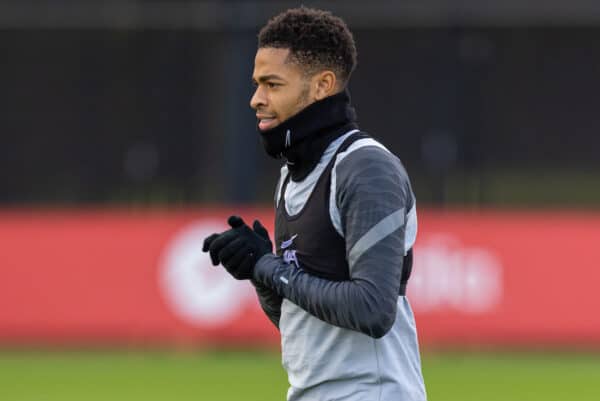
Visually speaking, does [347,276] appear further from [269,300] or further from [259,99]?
[259,99]

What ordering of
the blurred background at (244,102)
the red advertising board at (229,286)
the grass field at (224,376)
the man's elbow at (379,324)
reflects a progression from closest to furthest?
the man's elbow at (379,324)
the grass field at (224,376)
the red advertising board at (229,286)
the blurred background at (244,102)

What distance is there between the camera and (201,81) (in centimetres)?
1867

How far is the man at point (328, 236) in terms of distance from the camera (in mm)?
3941

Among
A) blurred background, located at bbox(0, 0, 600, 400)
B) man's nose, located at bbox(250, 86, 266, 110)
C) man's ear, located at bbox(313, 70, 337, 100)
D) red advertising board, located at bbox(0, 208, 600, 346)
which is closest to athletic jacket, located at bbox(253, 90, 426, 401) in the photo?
man's ear, located at bbox(313, 70, 337, 100)

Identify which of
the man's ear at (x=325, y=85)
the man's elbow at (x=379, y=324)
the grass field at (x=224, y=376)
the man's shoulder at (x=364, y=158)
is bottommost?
the grass field at (x=224, y=376)

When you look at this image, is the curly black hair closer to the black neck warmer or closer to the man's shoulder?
the black neck warmer

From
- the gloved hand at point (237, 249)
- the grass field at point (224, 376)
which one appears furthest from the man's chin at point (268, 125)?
the grass field at point (224, 376)

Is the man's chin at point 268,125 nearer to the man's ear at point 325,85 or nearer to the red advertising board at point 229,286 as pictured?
the man's ear at point 325,85

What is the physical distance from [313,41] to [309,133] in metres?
0.27

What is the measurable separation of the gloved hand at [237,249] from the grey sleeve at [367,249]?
201 millimetres

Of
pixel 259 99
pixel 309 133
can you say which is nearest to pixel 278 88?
pixel 259 99

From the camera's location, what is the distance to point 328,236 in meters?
4.07

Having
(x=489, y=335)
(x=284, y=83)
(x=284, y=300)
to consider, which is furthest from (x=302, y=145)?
(x=489, y=335)

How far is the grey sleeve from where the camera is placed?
391 cm
